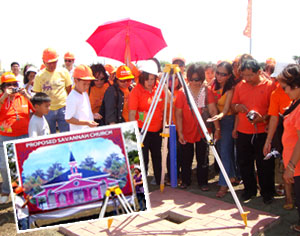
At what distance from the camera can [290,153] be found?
10.9 feet

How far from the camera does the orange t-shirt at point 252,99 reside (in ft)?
13.7

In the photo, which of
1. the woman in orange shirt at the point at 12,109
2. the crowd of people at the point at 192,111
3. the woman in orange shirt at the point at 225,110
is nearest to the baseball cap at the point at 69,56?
the crowd of people at the point at 192,111

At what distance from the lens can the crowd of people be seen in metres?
4.07

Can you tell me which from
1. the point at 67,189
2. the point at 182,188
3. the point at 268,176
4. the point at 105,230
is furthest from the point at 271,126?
the point at 67,189

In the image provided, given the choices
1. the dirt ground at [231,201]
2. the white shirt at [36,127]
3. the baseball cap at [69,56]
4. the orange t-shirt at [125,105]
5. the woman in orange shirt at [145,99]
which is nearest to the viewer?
the dirt ground at [231,201]

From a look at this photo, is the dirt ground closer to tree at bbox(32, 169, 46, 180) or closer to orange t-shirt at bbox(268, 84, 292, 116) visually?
tree at bbox(32, 169, 46, 180)

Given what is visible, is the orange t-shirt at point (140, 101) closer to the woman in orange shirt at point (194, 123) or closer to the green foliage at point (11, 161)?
the woman in orange shirt at point (194, 123)

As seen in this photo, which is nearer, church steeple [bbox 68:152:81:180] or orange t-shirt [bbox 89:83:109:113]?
church steeple [bbox 68:152:81:180]

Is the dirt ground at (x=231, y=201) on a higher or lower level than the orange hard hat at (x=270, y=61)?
lower

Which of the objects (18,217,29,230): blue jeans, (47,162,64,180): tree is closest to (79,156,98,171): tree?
(47,162,64,180): tree

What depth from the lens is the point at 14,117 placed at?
15.1ft

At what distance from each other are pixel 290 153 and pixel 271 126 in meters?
Result: 0.72

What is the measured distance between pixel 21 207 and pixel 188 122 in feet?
10.1

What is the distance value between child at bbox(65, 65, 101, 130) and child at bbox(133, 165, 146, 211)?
158 centimetres
